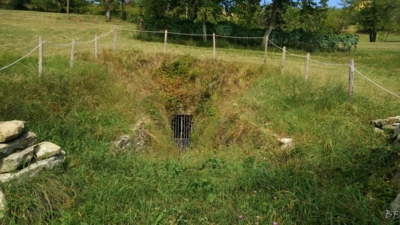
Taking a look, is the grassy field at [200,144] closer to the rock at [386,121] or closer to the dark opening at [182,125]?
the rock at [386,121]

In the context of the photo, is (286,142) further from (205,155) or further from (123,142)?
(123,142)

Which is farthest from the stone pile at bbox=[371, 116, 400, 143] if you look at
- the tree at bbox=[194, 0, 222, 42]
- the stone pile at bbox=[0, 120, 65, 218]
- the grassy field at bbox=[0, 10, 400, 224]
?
the tree at bbox=[194, 0, 222, 42]

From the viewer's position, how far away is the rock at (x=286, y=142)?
21.9 feet

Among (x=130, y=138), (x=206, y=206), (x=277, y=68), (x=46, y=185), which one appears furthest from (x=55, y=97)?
(x=277, y=68)

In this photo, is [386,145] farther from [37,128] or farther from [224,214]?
[37,128]

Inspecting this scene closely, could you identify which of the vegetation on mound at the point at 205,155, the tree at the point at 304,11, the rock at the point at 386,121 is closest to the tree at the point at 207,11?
the tree at the point at 304,11

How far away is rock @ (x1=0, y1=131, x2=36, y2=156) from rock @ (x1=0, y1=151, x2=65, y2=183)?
0.32 metres

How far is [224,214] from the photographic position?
163 inches

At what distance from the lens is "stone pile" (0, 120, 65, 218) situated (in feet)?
13.9

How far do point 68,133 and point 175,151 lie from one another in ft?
11.0

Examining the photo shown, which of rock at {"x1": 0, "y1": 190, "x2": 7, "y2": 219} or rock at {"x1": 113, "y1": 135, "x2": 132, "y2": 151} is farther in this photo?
rock at {"x1": 113, "y1": 135, "x2": 132, "y2": 151}

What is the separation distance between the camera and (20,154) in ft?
14.4

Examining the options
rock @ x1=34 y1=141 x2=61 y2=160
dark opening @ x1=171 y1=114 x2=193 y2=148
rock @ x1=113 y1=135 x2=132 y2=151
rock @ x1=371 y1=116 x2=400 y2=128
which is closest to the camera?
rock @ x1=34 y1=141 x2=61 y2=160

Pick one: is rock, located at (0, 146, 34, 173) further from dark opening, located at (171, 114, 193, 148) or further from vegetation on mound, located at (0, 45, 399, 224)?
dark opening, located at (171, 114, 193, 148)
